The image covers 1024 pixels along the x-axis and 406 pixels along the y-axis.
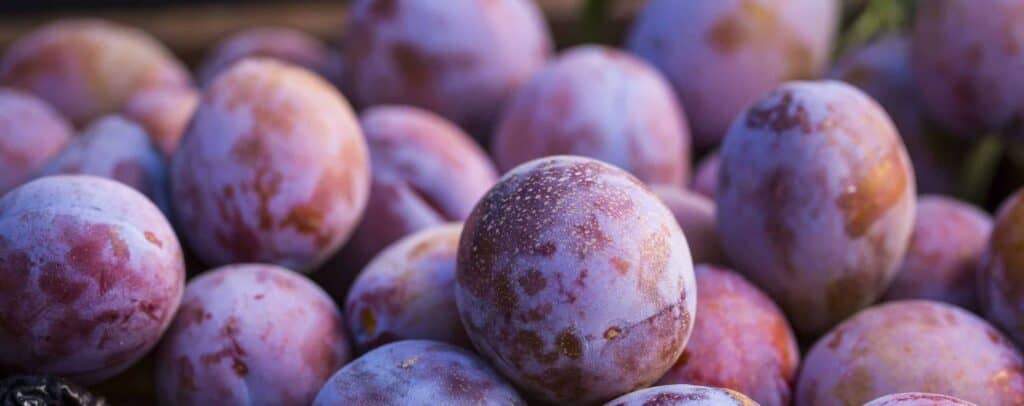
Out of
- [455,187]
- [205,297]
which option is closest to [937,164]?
[455,187]

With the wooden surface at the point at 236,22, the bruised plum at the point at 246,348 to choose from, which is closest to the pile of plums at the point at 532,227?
the bruised plum at the point at 246,348

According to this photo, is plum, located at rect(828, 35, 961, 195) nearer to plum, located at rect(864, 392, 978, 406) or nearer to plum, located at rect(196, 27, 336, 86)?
plum, located at rect(864, 392, 978, 406)

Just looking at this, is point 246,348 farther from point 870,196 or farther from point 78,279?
point 870,196

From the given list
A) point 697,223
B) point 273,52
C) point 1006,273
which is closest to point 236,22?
point 273,52

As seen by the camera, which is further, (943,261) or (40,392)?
(943,261)

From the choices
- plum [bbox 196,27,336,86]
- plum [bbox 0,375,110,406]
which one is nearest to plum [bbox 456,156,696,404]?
plum [bbox 0,375,110,406]

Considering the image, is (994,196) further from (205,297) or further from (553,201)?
(205,297)

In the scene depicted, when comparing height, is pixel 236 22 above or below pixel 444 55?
below
